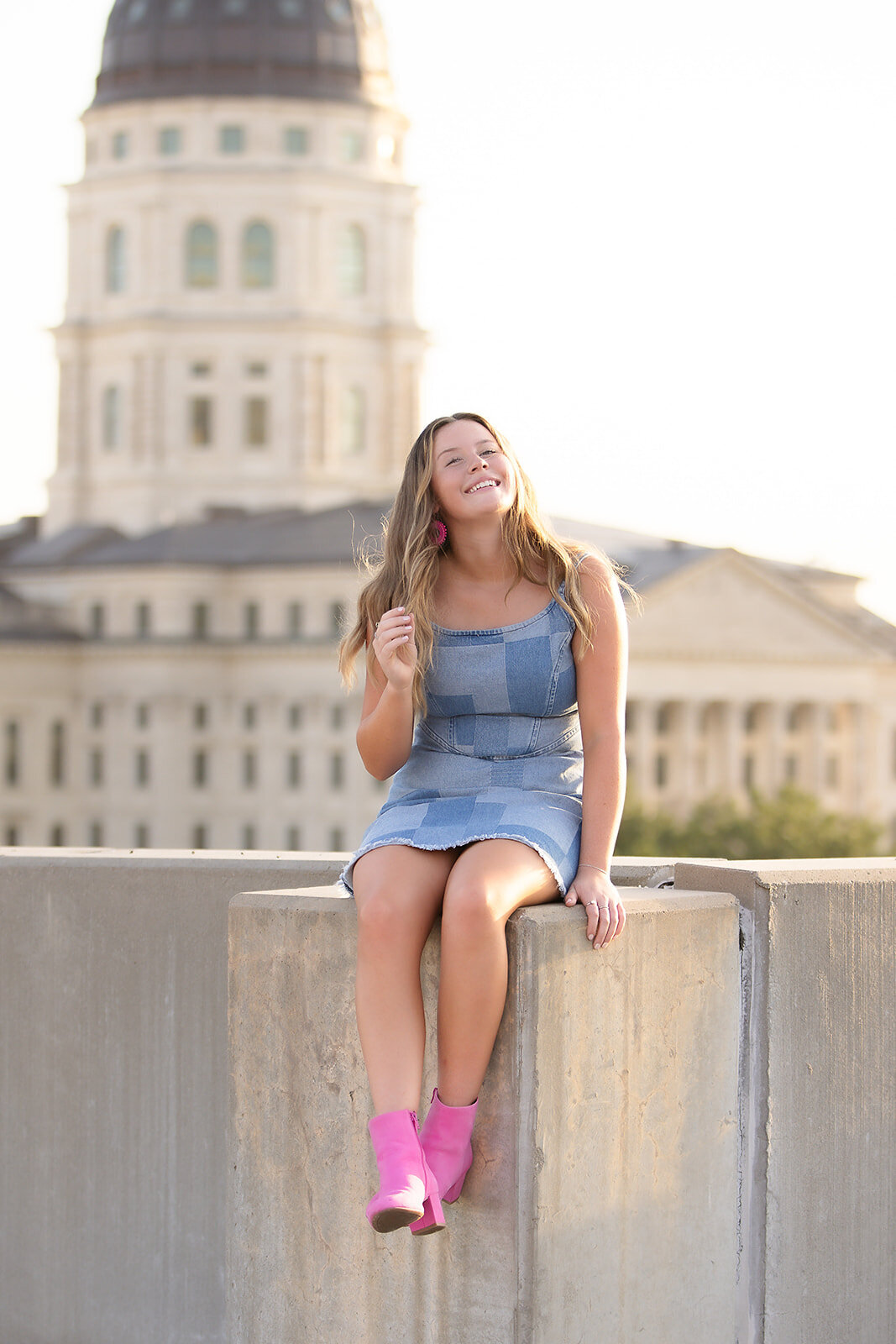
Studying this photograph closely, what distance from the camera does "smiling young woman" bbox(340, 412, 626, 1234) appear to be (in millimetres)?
5570

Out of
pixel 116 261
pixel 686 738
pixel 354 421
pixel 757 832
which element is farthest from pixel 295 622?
pixel 116 261

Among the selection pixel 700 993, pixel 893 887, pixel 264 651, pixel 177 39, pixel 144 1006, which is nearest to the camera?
pixel 700 993

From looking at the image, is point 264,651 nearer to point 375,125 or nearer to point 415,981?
point 375,125

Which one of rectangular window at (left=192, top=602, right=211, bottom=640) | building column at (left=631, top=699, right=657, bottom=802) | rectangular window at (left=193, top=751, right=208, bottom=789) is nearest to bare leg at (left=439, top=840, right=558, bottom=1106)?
building column at (left=631, top=699, right=657, bottom=802)

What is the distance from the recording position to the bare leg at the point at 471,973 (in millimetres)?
5480

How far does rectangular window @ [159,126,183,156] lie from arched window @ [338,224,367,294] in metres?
8.77

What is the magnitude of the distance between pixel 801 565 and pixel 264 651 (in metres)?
23.9

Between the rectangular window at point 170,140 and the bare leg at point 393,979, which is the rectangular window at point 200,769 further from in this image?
the bare leg at point 393,979

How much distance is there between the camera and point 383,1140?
18.1ft

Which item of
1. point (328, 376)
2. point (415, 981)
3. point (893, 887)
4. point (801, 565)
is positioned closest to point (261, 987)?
point (415, 981)

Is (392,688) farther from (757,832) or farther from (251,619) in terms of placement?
(251,619)

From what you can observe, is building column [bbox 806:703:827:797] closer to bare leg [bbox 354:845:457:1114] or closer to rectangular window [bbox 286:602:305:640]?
rectangular window [bbox 286:602:305:640]

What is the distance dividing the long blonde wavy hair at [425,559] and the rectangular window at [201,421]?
332ft

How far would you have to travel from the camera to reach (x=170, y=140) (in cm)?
10750
